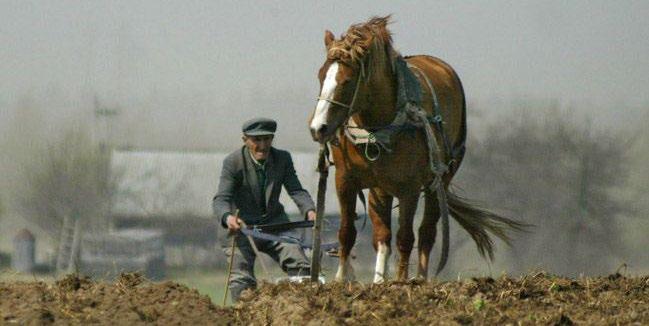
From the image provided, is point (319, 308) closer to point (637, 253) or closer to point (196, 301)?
point (196, 301)

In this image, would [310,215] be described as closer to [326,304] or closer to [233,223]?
[233,223]

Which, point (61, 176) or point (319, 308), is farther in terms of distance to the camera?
point (61, 176)

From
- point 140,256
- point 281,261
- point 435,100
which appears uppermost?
point 435,100

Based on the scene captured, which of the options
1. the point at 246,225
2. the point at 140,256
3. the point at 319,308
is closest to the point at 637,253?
the point at 140,256

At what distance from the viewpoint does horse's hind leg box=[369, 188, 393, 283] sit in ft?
43.8

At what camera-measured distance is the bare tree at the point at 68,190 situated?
106 feet

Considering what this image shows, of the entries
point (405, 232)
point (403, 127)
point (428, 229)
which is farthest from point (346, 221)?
point (428, 229)

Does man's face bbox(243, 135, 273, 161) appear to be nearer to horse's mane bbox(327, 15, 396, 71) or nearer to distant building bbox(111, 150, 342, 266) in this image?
horse's mane bbox(327, 15, 396, 71)

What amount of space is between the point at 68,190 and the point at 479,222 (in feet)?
64.2

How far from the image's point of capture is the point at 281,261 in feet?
42.2

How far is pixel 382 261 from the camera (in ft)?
43.8

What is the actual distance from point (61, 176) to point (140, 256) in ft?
7.91

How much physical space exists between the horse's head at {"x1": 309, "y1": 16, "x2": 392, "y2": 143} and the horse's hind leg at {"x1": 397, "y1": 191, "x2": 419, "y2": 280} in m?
0.97

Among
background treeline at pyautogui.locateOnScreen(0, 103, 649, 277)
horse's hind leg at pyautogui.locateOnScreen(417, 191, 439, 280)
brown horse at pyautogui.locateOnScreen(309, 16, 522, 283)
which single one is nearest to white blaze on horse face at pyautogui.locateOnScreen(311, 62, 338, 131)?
brown horse at pyautogui.locateOnScreen(309, 16, 522, 283)
